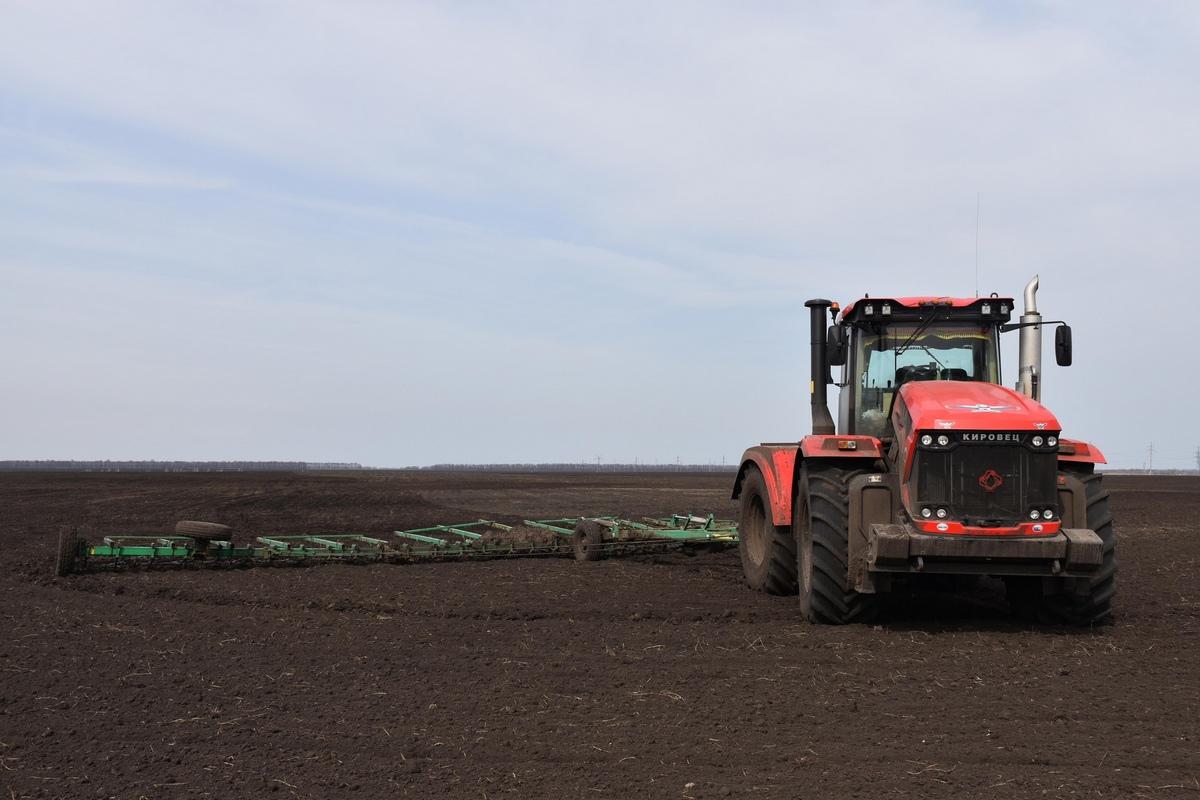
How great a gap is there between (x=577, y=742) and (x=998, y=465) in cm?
464

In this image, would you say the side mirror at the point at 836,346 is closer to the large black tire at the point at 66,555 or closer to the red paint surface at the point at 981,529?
the red paint surface at the point at 981,529

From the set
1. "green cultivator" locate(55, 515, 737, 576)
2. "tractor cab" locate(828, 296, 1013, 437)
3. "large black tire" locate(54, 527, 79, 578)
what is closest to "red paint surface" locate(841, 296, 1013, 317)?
"tractor cab" locate(828, 296, 1013, 437)

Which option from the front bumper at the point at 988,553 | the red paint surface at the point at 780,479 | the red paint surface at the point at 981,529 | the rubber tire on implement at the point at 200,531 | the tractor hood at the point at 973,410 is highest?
the tractor hood at the point at 973,410

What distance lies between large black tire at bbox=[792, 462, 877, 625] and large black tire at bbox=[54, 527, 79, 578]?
948 cm

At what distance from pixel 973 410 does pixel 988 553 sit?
1.22m

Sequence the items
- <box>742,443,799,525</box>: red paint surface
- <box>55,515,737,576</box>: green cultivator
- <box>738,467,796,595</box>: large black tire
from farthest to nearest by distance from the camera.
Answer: <box>55,515,737,576</box>: green cultivator, <box>738,467,796,595</box>: large black tire, <box>742,443,799,525</box>: red paint surface

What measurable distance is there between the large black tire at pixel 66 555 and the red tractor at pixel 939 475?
900 cm

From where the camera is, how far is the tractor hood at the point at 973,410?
29.7 feet

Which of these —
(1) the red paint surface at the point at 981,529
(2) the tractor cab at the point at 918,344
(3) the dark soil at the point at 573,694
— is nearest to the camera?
(3) the dark soil at the point at 573,694

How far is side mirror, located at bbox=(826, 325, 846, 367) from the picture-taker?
36.2ft

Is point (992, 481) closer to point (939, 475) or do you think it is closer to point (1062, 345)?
point (939, 475)

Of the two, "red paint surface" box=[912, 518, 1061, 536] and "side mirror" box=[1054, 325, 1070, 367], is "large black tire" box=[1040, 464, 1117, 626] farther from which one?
"side mirror" box=[1054, 325, 1070, 367]

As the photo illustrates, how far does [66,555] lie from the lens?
544 inches

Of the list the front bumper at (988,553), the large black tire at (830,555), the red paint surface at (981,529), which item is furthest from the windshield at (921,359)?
the front bumper at (988,553)
